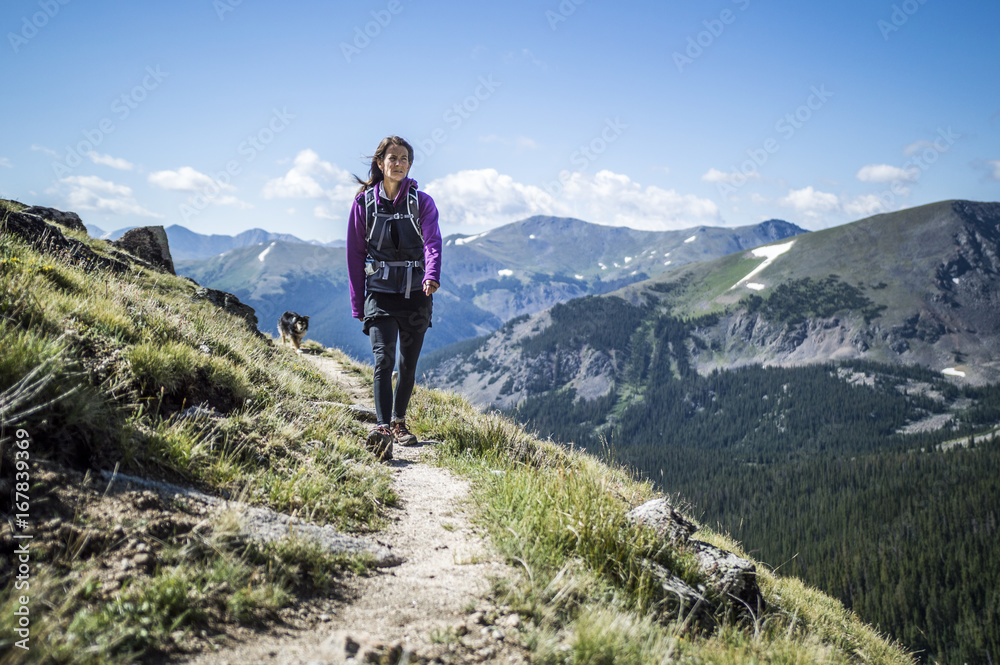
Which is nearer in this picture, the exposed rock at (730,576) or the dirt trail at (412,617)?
the dirt trail at (412,617)

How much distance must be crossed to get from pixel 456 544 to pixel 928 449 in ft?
737

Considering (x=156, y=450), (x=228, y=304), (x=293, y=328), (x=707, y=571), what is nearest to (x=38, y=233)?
(x=156, y=450)

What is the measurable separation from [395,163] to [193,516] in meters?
5.05

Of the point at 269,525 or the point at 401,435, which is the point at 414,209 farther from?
the point at 269,525

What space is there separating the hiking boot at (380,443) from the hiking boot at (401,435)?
0.59m

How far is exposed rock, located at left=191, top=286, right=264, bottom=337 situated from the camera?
17750 millimetres

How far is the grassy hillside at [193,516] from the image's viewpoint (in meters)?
2.59

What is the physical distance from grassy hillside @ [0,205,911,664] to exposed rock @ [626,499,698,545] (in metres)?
0.19

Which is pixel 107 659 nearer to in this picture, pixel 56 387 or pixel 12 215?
pixel 56 387

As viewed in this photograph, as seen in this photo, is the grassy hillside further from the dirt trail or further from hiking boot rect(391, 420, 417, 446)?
hiking boot rect(391, 420, 417, 446)

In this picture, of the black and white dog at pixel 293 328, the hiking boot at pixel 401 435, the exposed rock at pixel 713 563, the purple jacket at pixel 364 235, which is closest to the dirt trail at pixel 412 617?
the exposed rock at pixel 713 563

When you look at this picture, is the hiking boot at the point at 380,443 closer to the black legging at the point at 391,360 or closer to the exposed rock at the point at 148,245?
the black legging at the point at 391,360

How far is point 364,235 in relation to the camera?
7066 millimetres
